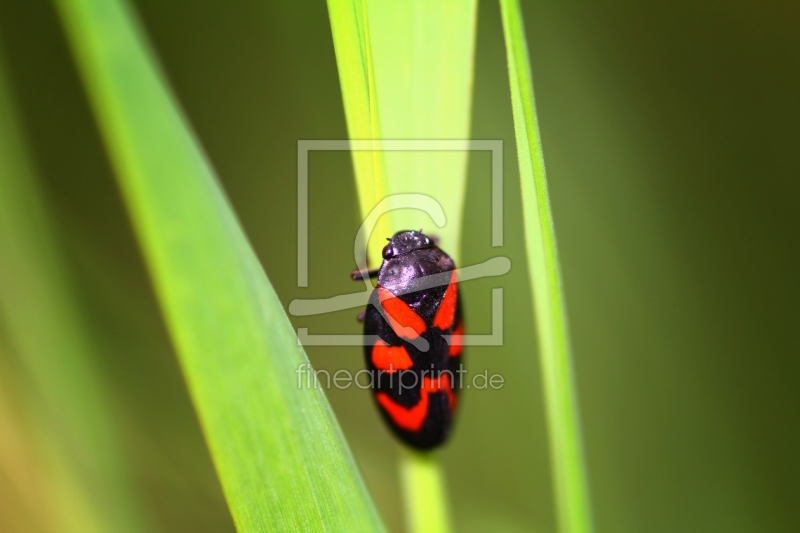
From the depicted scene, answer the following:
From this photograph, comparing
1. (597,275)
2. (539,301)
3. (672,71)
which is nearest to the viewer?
(539,301)

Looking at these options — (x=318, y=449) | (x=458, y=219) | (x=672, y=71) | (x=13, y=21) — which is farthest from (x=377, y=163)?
(x=672, y=71)

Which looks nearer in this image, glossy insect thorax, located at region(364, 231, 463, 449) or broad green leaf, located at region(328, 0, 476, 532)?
broad green leaf, located at region(328, 0, 476, 532)

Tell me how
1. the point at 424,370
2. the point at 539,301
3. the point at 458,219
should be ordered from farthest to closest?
the point at 424,370
the point at 458,219
the point at 539,301

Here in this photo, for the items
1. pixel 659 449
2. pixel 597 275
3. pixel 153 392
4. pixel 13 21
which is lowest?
pixel 659 449

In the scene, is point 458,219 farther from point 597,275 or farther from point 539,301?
point 597,275

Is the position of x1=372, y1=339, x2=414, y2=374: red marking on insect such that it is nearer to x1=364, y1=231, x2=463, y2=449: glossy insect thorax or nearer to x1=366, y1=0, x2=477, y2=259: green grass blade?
x1=364, y1=231, x2=463, y2=449: glossy insect thorax

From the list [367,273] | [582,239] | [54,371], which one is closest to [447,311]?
[367,273]

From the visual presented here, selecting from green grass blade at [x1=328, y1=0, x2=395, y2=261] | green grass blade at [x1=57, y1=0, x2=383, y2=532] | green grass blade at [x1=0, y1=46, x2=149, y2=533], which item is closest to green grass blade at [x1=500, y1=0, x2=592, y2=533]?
green grass blade at [x1=328, y1=0, x2=395, y2=261]

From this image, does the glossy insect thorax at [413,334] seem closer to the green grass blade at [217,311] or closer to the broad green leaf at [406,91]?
the broad green leaf at [406,91]
